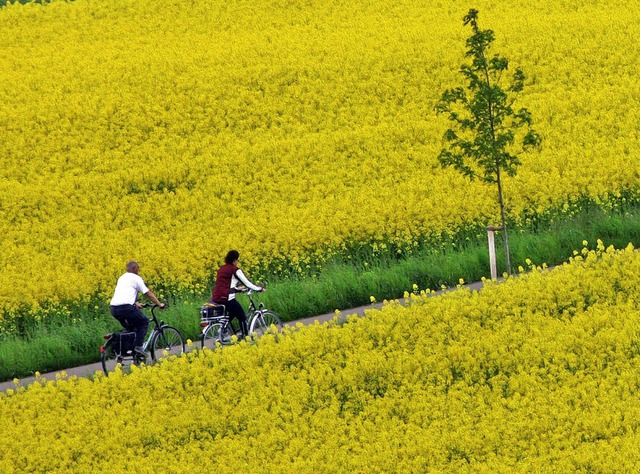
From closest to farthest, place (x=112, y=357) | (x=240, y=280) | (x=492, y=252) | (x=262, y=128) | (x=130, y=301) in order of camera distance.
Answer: (x=130, y=301) → (x=112, y=357) → (x=240, y=280) → (x=492, y=252) → (x=262, y=128)

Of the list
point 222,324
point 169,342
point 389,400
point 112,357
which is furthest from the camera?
point 169,342

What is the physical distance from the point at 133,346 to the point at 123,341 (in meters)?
Result: 0.17

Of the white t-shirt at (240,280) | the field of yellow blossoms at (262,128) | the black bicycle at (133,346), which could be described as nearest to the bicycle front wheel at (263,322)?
the white t-shirt at (240,280)

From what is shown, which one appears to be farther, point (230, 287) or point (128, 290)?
point (230, 287)

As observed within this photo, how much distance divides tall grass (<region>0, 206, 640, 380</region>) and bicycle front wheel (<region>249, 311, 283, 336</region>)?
61.9 inches

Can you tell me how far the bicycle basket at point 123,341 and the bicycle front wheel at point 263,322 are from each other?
2.07m

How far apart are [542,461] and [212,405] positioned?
4.69 m

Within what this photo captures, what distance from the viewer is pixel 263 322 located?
20.4 metres

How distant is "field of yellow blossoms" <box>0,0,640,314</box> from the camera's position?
25938 millimetres

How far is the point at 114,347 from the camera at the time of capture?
19.0m

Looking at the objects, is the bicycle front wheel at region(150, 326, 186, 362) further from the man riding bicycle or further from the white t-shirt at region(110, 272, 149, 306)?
the white t-shirt at region(110, 272, 149, 306)

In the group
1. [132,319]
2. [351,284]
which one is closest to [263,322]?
[132,319]

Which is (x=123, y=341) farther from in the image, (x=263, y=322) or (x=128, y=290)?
(x=263, y=322)

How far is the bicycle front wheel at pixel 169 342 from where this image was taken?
65.7 feet
